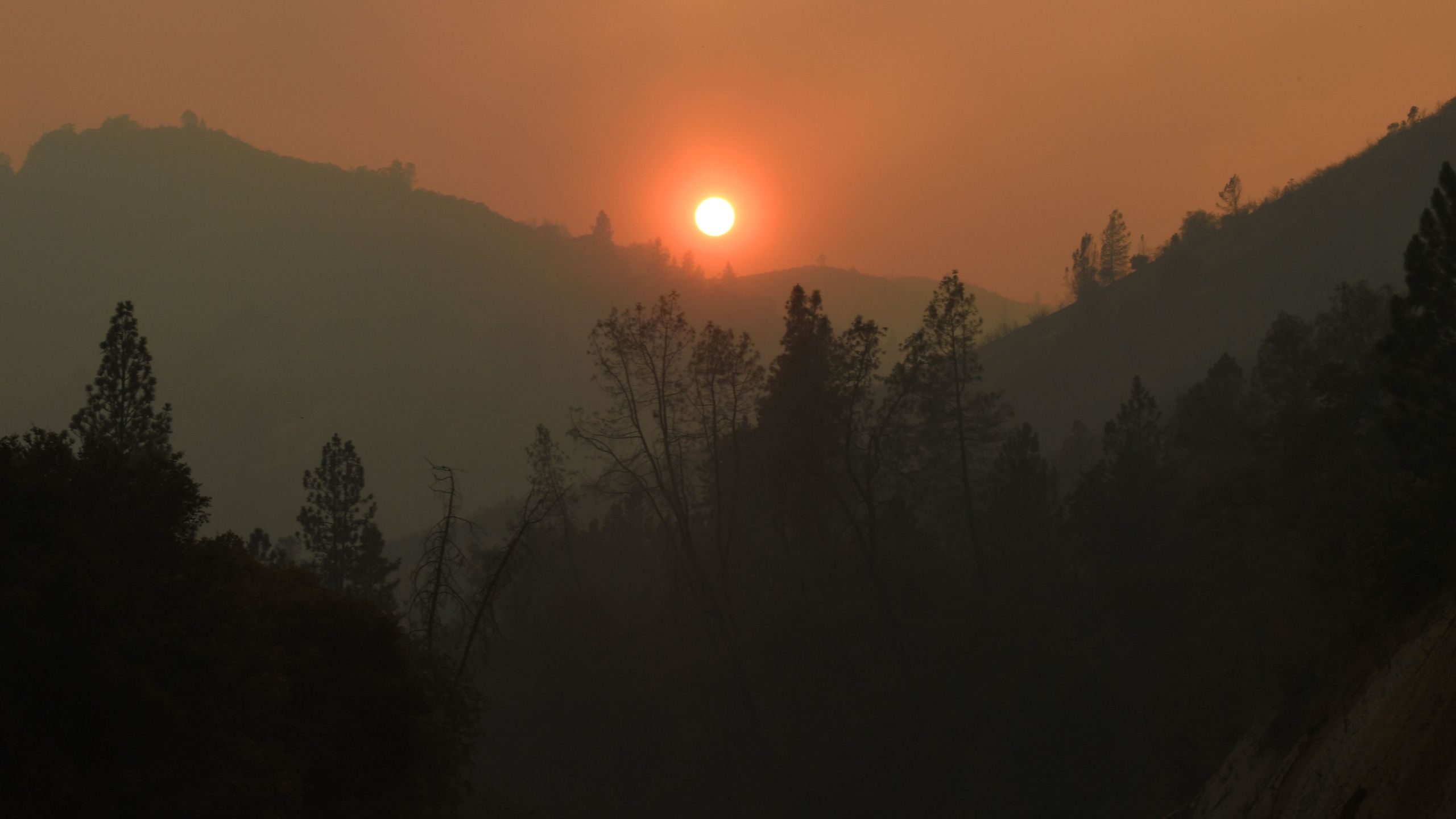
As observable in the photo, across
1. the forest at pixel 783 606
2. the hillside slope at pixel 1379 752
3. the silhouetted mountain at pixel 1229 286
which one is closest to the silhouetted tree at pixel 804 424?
the forest at pixel 783 606

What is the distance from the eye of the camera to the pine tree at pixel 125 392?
33812 mm

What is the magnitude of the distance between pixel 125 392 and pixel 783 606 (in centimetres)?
2652

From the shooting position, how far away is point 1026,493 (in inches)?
1656

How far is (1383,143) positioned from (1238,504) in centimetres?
15360

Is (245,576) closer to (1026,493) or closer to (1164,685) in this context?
(1164,685)

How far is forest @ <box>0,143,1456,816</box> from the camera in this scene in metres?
13.0

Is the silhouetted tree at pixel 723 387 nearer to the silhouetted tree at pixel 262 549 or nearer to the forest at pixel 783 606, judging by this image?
the forest at pixel 783 606

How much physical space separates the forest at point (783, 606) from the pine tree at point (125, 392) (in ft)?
0.61

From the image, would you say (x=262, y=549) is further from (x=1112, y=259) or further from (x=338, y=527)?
(x=1112, y=259)

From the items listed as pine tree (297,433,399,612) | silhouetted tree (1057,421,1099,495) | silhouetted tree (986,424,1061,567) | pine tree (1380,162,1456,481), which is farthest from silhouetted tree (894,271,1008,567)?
silhouetted tree (1057,421,1099,495)

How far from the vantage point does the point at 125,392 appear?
34.6 m

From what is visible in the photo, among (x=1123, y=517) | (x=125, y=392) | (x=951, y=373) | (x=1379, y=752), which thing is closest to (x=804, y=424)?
(x=951, y=373)

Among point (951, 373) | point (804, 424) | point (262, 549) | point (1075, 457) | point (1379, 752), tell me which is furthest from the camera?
point (1075, 457)

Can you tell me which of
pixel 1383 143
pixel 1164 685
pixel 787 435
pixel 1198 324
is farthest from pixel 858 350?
pixel 1383 143
